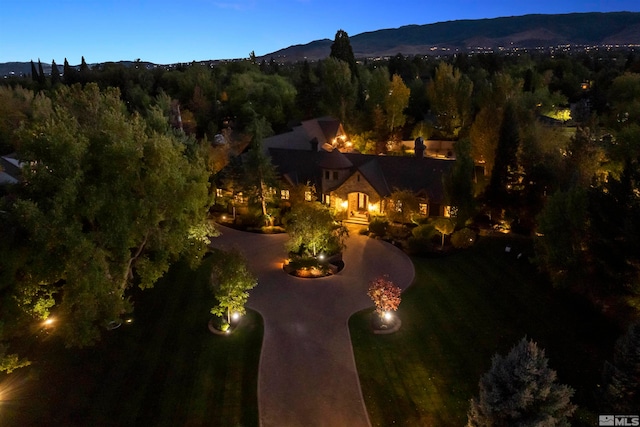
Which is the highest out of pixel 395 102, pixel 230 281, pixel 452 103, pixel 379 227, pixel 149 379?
pixel 395 102

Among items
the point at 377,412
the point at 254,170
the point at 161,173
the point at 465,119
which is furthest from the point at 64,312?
the point at 465,119

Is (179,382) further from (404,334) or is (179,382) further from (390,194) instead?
(390,194)

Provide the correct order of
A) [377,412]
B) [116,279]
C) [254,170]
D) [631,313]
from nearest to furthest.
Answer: [377,412], [631,313], [116,279], [254,170]

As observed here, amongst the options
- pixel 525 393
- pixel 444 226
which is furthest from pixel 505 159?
pixel 525 393

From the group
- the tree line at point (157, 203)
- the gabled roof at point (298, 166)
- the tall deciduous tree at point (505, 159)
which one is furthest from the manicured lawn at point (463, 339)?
the gabled roof at point (298, 166)

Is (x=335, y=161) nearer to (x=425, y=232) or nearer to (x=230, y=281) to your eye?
(x=425, y=232)

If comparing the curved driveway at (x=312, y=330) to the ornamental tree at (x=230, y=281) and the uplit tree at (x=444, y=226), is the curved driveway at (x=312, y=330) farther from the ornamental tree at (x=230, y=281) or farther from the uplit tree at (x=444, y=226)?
the uplit tree at (x=444, y=226)
